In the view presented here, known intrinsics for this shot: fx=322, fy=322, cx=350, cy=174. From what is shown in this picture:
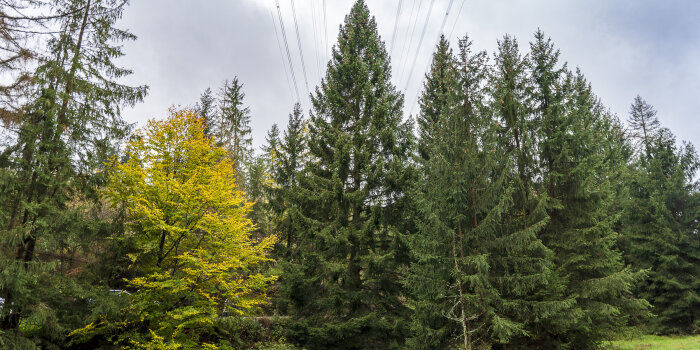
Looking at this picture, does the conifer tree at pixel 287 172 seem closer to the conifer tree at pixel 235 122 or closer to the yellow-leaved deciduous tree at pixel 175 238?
the conifer tree at pixel 235 122

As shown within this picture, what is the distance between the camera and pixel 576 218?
12391mm

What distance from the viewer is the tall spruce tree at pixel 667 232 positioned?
1817 centimetres

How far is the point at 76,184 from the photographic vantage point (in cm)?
979

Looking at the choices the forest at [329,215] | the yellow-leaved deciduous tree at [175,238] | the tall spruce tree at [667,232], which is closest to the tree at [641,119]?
the tall spruce tree at [667,232]

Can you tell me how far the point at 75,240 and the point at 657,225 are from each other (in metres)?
28.2

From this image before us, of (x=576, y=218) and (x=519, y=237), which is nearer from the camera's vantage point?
(x=519, y=237)

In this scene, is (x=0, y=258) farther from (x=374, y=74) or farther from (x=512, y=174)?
(x=512, y=174)

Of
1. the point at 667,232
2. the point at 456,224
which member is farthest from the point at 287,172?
the point at 667,232

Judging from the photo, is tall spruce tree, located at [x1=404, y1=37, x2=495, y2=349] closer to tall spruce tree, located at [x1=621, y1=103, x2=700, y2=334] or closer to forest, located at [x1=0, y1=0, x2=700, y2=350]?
forest, located at [x1=0, y1=0, x2=700, y2=350]

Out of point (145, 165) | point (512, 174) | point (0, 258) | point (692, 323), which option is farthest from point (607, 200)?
point (0, 258)

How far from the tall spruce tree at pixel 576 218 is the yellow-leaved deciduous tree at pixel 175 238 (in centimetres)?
1106

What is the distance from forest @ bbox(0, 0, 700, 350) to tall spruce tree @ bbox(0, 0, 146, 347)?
56 mm

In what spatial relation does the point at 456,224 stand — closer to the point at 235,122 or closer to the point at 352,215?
the point at 352,215

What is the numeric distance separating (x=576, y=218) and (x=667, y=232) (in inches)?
462
